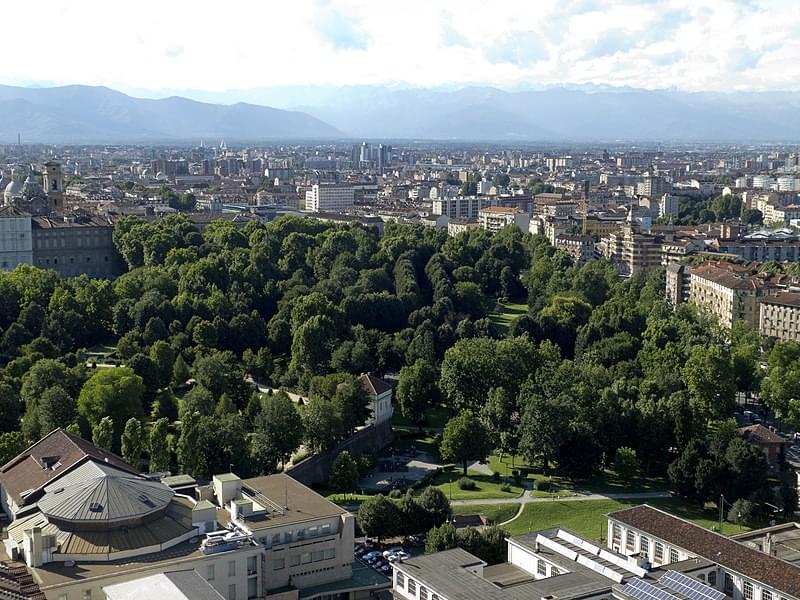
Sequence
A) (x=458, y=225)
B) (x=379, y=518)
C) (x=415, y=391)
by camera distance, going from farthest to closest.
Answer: (x=458, y=225) → (x=415, y=391) → (x=379, y=518)

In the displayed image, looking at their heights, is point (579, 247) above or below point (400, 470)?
above

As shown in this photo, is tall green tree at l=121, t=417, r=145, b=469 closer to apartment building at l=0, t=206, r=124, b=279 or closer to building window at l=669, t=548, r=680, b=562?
building window at l=669, t=548, r=680, b=562

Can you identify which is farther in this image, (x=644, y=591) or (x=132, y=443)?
(x=132, y=443)

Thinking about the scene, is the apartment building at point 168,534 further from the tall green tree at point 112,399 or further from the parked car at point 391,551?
the tall green tree at point 112,399

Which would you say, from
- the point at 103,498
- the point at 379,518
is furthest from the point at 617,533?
the point at 103,498

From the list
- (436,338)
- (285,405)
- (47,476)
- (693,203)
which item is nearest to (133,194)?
(693,203)

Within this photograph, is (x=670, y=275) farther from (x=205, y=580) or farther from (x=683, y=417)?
(x=205, y=580)

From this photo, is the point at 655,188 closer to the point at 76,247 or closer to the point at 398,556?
the point at 76,247

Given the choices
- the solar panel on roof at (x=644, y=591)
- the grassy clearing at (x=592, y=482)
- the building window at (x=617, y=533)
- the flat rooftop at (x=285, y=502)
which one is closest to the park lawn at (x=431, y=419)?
the grassy clearing at (x=592, y=482)
